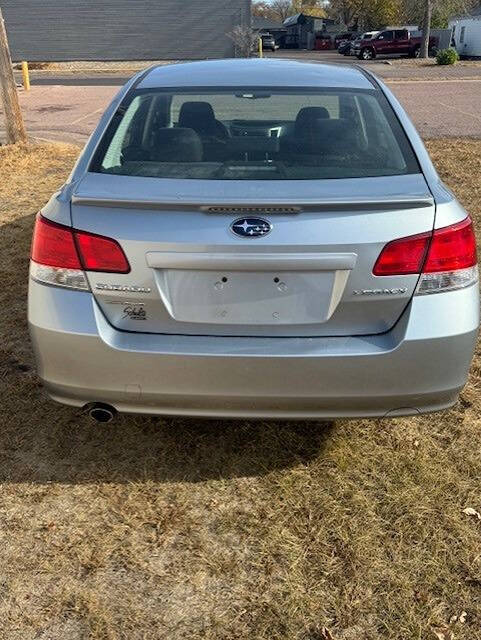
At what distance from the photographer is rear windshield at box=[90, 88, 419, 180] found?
8.49 feet

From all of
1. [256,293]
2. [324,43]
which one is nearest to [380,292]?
[256,293]

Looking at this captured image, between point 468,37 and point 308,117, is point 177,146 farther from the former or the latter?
point 468,37

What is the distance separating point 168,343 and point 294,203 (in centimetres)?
67

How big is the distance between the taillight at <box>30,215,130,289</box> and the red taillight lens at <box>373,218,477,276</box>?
917mm

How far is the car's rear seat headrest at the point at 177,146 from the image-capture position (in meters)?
2.75

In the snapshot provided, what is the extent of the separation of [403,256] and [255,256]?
0.52m

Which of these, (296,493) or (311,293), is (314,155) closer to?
(311,293)

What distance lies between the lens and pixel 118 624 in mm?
2135

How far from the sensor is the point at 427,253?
231 cm

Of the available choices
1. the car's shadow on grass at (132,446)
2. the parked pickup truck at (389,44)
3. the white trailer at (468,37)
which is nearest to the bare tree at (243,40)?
the parked pickup truck at (389,44)

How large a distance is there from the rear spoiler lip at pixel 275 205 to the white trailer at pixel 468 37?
43377mm

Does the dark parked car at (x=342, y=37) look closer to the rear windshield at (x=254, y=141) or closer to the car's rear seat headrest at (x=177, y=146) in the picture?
the rear windshield at (x=254, y=141)

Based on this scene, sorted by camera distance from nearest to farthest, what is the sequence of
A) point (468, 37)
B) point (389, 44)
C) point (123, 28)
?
1. point (123, 28)
2. point (389, 44)
3. point (468, 37)

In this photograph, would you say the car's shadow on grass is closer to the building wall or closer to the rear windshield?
the rear windshield
